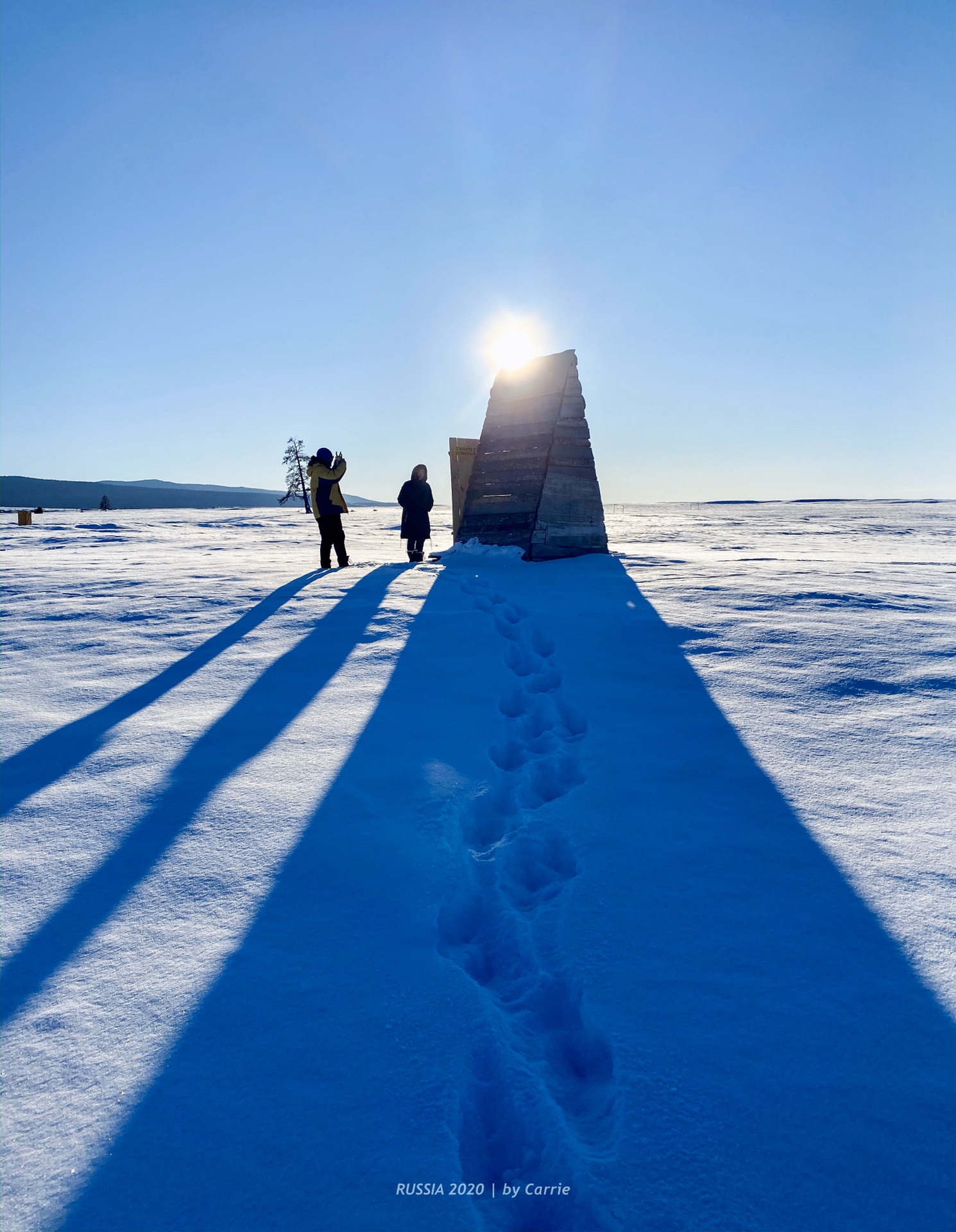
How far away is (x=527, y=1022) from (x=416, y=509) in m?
7.91

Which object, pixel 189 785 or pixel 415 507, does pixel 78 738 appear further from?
pixel 415 507

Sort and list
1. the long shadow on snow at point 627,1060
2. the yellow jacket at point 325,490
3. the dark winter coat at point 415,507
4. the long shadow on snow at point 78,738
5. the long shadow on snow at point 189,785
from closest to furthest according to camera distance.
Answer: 1. the long shadow on snow at point 627,1060
2. the long shadow on snow at point 189,785
3. the long shadow on snow at point 78,738
4. the yellow jacket at point 325,490
5. the dark winter coat at point 415,507

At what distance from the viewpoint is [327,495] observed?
794cm

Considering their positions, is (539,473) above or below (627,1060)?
above

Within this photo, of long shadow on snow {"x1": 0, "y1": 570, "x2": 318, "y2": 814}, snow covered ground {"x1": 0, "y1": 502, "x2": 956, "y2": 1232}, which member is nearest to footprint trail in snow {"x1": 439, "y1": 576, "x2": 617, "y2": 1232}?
snow covered ground {"x1": 0, "y1": 502, "x2": 956, "y2": 1232}

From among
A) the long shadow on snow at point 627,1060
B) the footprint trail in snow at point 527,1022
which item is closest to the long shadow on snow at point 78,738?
the long shadow on snow at point 627,1060

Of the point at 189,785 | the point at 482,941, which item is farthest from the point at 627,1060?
the point at 189,785

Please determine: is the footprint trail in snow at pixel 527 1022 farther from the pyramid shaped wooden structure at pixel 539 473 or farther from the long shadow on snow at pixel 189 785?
the pyramid shaped wooden structure at pixel 539 473

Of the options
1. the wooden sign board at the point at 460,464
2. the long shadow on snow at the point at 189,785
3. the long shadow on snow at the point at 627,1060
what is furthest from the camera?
the wooden sign board at the point at 460,464

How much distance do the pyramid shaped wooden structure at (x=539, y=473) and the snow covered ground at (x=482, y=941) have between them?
4.80 meters

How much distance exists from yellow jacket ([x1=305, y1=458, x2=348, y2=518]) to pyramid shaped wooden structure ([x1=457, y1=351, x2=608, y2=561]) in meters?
2.09

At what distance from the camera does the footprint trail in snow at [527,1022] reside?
1.20 meters

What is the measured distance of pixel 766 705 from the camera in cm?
326

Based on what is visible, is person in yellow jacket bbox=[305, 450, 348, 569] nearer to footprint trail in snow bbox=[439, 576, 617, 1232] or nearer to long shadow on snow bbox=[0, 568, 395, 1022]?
long shadow on snow bbox=[0, 568, 395, 1022]
